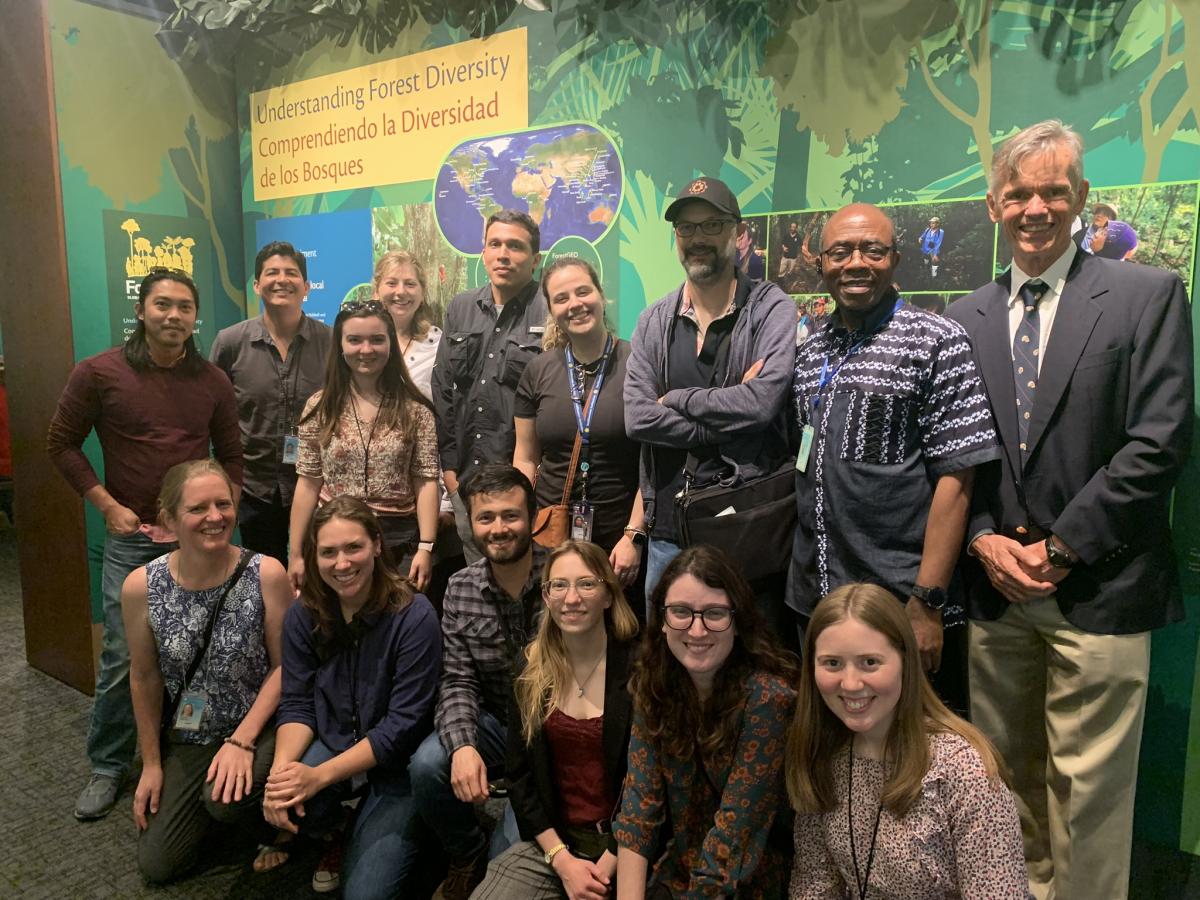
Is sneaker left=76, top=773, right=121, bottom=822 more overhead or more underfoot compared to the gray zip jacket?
more underfoot

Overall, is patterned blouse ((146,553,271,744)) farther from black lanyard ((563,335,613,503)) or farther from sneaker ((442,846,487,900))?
black lanyard ((563,335,613,503))

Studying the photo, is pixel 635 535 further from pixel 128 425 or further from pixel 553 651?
pixel 128 425

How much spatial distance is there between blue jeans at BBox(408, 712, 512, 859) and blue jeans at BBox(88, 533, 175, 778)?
133cm

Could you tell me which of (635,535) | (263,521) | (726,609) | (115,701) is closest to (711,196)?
(635,535)

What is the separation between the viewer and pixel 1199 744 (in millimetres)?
2379

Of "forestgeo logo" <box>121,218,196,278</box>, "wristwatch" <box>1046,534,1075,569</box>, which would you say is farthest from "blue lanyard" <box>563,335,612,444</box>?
"forestgeo logo" <box>121,218,196,278</box>

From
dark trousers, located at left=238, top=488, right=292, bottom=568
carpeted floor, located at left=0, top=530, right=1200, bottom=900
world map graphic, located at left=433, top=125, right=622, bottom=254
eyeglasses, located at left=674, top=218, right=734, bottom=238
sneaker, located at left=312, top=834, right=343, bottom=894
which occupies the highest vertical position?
world map graphic, located at left=433, top=125, right=622, bottom=254

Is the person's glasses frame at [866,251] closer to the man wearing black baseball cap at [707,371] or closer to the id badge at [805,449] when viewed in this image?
the man wearing black baseball cap at [707,371]

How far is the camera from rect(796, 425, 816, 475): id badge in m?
2.05

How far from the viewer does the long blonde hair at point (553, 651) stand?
6.86ft

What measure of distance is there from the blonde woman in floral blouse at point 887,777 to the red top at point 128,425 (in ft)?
8.23

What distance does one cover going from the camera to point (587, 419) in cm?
260

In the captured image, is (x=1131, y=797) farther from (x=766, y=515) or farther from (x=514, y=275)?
(x=514, y=275)

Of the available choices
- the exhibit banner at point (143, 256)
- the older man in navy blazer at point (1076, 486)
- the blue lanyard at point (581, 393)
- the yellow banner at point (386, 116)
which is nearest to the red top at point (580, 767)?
the blue lanyard at point (581, 393)
